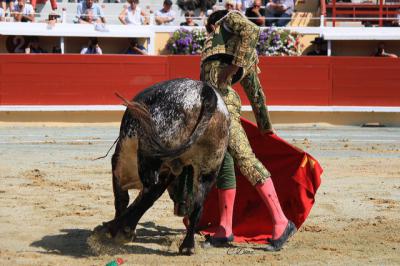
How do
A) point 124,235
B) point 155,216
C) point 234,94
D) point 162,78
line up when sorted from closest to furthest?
point 124,235 < point 234,94 < point 155,216 < point 162,78

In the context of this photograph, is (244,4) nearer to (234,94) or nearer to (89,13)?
(89,13)

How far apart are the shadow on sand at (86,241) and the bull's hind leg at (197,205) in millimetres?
85

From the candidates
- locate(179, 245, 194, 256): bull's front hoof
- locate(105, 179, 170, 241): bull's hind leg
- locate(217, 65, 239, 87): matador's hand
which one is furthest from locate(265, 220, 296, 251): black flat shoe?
locate(217, 65, 239, 87): matador's hand

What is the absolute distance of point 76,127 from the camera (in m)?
12.7

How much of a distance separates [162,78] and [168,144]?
377 inches

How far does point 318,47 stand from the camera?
14.3 meters

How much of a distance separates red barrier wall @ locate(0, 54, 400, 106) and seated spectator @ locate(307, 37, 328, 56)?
674 mm

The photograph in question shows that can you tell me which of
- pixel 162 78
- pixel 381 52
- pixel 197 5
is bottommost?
pixel 162 78

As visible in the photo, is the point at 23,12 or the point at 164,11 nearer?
the point at 23,12

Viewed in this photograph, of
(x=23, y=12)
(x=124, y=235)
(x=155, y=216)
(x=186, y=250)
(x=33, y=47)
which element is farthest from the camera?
(x=23, y=12)

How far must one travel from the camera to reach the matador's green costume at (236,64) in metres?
3.93

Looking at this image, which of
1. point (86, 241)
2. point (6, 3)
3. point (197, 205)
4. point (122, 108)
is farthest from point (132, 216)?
point (6, 3)

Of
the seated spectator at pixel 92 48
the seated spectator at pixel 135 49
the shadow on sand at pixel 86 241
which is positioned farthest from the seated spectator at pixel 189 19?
the shadow on sand at pixel 86 241

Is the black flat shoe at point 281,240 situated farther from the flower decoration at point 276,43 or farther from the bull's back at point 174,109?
the flower decoration at point 276,43
